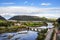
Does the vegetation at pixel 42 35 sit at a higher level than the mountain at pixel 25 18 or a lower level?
lower

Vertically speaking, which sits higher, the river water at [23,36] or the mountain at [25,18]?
the mountain at [25,18]

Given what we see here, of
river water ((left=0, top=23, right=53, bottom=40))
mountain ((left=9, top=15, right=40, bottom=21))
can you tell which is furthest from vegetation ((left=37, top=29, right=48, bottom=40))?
mountain ((left=9, top=15, right=40, bottom=21))

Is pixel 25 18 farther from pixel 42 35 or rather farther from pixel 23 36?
pixel 42 35

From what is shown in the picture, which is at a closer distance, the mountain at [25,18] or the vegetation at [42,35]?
the vegetation at [42,35]

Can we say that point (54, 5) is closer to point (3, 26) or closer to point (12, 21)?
point (12, 21)

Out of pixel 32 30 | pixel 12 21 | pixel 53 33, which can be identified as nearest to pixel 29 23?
pixel 32 30

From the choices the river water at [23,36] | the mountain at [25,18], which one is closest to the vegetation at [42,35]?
the river water at [23,36]

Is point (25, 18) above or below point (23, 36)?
above

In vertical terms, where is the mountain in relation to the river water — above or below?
above

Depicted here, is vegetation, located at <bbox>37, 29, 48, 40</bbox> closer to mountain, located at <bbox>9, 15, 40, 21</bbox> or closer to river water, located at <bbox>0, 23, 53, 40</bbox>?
river water, located at <bbox>0, 23, 53, 40</bbox>

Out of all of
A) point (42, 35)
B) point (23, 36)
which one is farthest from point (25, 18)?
point (42, 35)

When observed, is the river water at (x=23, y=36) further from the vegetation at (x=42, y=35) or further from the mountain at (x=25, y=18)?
the mountain at (x=25, y=18)
